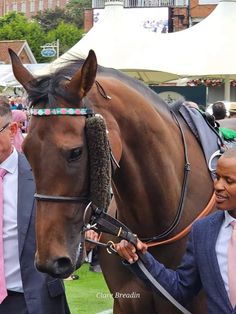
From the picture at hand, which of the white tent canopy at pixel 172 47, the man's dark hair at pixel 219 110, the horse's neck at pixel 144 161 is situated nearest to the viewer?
the horse's neck at pixel 144 161

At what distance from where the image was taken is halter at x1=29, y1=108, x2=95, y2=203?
277 cm

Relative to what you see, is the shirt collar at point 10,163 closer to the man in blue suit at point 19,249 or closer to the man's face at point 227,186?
the man in blue suit at point 19,249

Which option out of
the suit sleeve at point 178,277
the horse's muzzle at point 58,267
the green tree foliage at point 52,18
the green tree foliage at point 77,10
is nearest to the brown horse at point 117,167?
the horse's muzzle at point 58,267

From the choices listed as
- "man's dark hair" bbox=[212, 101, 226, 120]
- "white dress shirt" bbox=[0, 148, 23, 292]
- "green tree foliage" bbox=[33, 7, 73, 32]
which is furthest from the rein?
"green tree foliage" bbox=[33, 7, 73, 32]

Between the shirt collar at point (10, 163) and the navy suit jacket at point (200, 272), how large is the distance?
99cm

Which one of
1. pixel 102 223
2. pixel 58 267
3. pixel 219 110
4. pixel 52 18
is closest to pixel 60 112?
pixel 102 223

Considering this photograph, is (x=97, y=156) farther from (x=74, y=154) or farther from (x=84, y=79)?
(x=84, y=79)

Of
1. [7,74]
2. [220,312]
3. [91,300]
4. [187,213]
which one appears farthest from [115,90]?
[7,74]

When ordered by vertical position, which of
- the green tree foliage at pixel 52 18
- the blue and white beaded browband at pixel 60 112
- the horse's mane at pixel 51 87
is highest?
the green tree foliage at pixel 52 18

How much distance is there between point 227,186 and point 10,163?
1444 millimetres

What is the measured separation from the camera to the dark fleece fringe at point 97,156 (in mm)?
2857

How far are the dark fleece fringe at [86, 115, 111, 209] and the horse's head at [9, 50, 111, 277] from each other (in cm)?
2

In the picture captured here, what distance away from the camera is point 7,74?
1986cm

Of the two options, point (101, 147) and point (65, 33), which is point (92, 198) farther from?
point (65, 33)
